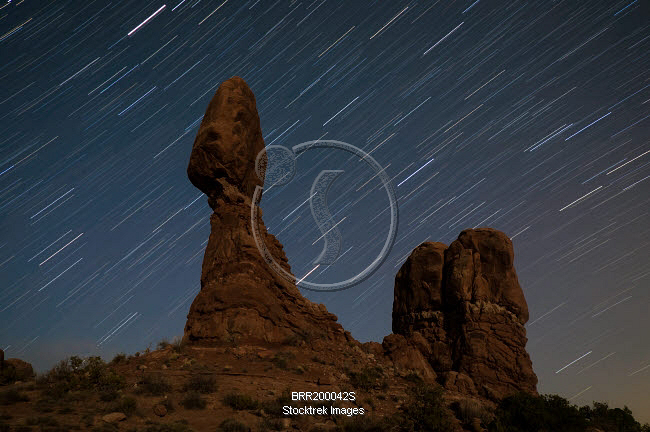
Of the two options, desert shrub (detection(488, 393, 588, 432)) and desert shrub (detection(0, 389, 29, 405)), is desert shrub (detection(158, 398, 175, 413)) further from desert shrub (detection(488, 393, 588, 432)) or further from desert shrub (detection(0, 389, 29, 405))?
desert shrub (detection(488, 393, 588, 432))

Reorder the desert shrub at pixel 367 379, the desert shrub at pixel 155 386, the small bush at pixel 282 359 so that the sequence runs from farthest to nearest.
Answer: the small bush at pixel 282 359 < the desert shrub at pixel 367 379 < the desert shrub at pixel 155 386

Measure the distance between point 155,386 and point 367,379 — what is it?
10169mm

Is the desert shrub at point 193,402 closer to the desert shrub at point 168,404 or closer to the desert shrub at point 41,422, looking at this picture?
the desert shrub at point 168,404

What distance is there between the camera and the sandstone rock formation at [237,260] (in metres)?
23.1

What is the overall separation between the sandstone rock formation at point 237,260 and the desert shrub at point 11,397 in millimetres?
9129

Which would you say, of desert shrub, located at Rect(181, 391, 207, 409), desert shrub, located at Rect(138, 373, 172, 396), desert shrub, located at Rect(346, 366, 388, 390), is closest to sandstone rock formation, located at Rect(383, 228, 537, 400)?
desert shrub, located at Rect(346, 366, 388, 390)

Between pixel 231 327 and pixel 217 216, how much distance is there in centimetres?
818

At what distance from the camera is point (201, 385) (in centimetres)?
1623

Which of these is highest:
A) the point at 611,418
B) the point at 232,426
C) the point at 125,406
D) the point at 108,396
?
the point at 108,396

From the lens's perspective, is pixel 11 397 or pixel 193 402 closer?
pixel 11 397

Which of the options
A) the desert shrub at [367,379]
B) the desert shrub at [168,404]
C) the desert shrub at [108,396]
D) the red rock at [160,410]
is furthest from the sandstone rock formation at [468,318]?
the desert shrub at [108,396]

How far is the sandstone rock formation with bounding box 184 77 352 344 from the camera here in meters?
23.1

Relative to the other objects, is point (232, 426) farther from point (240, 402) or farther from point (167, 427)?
point (240, 402)

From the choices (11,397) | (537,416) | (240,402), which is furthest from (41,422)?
(537,416)
